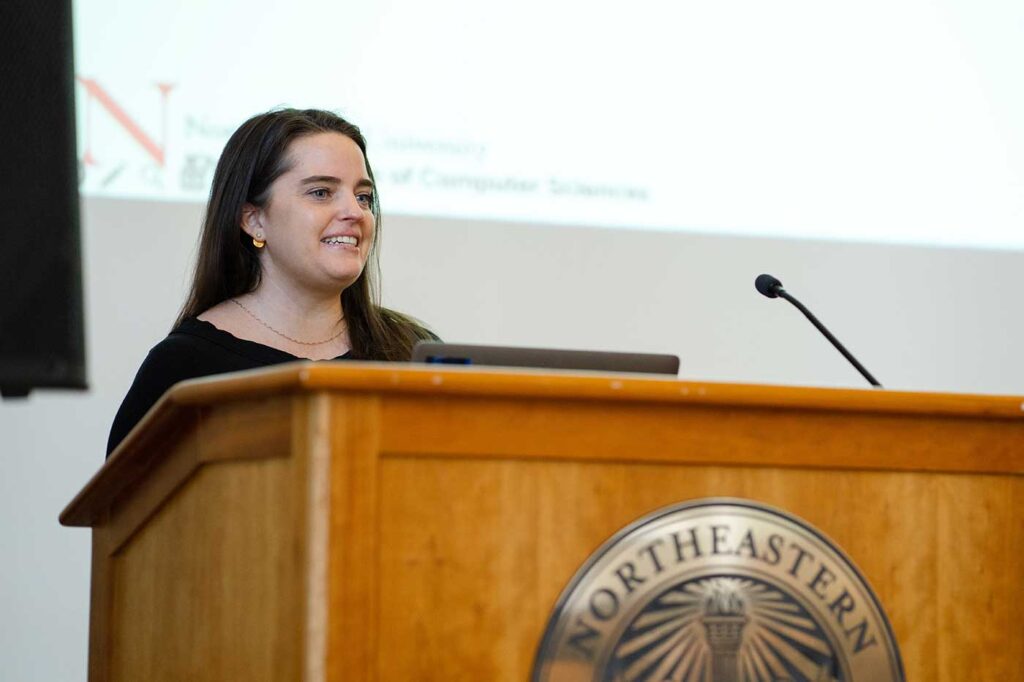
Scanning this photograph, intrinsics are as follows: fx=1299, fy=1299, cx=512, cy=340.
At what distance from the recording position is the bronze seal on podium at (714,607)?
116 centimetres

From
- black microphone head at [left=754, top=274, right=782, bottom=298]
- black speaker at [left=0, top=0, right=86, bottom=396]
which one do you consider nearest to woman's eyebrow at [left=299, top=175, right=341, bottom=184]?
black microphone head at [left=754, top=274, right=782, bottom=298]

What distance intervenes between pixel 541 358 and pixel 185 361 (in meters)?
1.04

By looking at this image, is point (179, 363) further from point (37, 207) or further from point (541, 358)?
point (37, 207)

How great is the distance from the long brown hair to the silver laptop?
105cm

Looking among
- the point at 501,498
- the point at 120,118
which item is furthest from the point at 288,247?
the point at 501,498

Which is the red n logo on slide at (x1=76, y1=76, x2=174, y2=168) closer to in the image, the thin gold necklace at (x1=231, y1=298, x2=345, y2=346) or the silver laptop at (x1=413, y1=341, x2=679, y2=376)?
the thin gold necklace at (x1=231, y1=298, x2=345, y2=346)

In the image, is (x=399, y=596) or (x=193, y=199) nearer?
(x=399, y=596)

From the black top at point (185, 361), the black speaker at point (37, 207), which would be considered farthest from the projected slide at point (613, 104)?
the black speaker at point (37, 207)

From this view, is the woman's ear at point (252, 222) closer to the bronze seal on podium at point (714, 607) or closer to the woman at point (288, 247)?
the woman at point (288, 247)

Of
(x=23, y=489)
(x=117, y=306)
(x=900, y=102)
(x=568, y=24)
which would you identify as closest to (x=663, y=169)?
(x=568, y=24)

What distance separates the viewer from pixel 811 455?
1.26m

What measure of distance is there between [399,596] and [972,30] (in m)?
2.95

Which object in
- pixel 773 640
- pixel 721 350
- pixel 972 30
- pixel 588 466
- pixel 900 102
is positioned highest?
pixel 972 30

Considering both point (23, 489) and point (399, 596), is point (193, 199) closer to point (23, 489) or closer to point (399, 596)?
point (23, 489)
